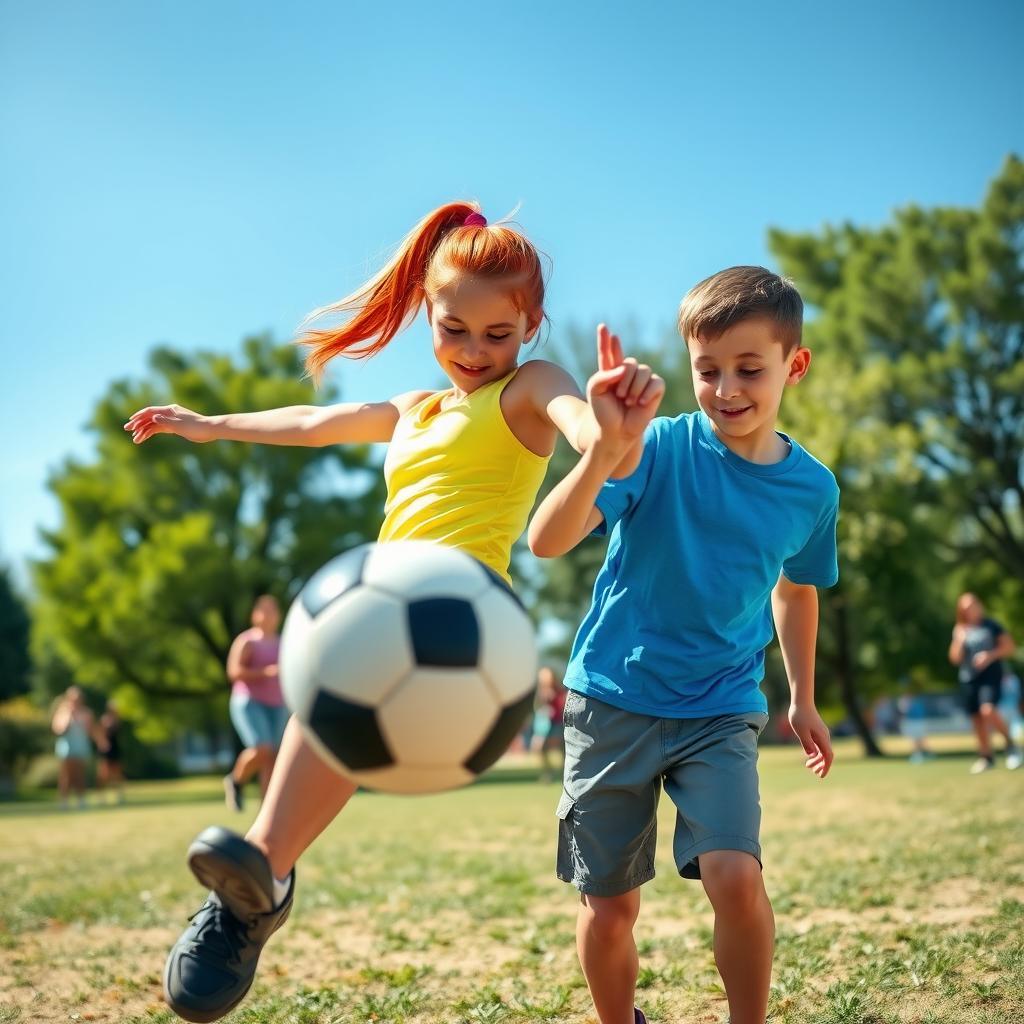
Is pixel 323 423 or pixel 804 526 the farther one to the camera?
pixel 323 423

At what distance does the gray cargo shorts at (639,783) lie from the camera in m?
2.81

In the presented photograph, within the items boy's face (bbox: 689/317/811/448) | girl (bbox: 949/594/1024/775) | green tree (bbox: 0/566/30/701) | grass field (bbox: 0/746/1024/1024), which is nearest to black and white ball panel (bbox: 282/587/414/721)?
boy's face (bbox: 689/317/811/448)

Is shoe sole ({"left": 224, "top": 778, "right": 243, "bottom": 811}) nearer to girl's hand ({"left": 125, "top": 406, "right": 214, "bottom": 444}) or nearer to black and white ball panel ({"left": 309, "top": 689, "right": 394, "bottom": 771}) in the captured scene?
girl's hand ({"left": 125, "top": 406, "right": 214, "bottom": 444})

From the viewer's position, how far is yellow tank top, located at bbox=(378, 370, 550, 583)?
295 cm

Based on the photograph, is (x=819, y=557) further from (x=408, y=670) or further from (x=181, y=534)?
(x=181, y=534)

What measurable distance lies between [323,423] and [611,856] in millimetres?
1594

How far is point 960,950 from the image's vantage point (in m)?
3.93

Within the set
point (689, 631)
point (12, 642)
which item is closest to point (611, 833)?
point (689, 631)

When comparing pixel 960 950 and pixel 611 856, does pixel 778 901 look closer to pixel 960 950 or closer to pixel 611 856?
pixel 960 950

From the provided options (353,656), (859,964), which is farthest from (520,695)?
(859,964)

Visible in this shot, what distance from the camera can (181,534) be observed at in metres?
30.1

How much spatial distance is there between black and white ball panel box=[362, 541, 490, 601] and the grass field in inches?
66.5

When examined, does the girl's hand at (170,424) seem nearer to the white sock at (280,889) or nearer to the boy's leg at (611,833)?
the white sock at (280,889)

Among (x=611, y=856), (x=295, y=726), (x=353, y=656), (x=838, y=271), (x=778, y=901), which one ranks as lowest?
(x=778, y=901)
